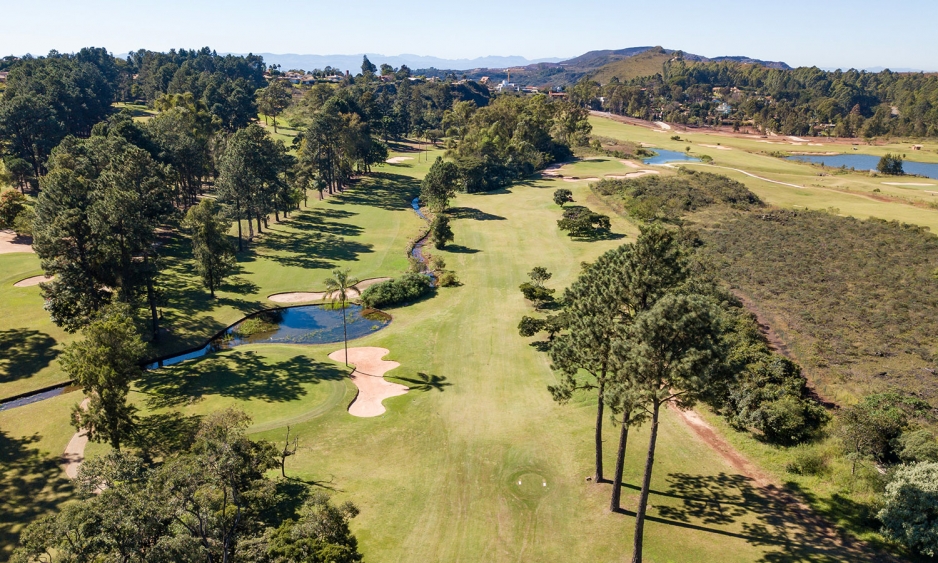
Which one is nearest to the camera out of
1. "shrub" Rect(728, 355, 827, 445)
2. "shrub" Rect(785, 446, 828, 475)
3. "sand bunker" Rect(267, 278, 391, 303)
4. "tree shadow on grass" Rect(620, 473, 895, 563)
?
"tree shadow on grass" Rect(620, 473, 895, 563)

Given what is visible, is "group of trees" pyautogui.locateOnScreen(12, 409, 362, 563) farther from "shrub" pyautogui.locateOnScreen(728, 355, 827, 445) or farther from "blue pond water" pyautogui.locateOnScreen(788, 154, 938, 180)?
"blue pond water" pyautogui.locateOnScreen(788, 154, 938, 180)

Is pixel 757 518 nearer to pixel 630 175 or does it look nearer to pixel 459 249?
pixel 459 249

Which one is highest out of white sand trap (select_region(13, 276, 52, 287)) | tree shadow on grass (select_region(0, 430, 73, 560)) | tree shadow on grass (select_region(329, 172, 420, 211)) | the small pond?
tree shadow on grass (select_region(329, 172, 420, 211))

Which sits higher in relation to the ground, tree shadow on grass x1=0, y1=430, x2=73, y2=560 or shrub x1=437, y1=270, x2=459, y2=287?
shrub x1=437, y1=270, x2=459, y2=287

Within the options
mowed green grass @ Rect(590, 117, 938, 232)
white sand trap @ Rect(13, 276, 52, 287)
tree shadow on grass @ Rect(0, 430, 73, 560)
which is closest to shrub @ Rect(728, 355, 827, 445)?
tree shadow on grass @ Rect(0, 430, 73, 560)

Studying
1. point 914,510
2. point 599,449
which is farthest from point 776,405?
point 599,449

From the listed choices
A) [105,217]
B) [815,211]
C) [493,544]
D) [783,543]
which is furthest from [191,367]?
[815,211]

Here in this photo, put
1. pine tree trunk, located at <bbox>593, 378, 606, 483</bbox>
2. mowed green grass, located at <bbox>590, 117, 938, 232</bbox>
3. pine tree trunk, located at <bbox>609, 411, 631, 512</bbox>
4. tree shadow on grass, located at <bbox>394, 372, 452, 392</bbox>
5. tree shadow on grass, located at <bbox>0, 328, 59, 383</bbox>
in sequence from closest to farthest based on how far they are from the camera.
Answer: pine tree trunk, located at <bbox>609, 411, 631, 512</bbox> < pine tree trunk, located at <bbox>593, 378, 606, 483</bbox> < tree shadow on grass, located at <bbox>0, 328, 59, 383</bbox> < tree shadow on grass, located at <bbox>394, 372, 452, 392</bbox> < mowed green grass, located at <bbox>590, 117, 938, 232</bbox>

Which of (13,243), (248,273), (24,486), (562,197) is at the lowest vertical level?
(24,486)
